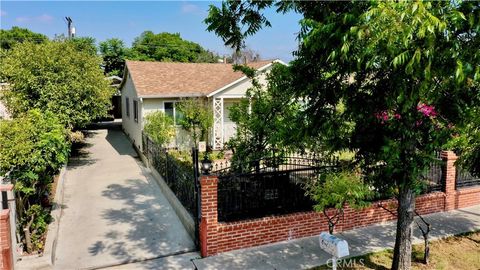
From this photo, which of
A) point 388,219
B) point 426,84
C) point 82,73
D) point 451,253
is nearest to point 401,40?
point 426,84

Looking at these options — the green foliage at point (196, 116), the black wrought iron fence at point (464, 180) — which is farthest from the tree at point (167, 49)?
the black wrought iron fence at point (464, 180)

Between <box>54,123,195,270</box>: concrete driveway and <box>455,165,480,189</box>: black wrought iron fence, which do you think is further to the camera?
<box>455,165,480,189</box>: black wrought iron fence

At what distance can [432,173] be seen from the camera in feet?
29.9

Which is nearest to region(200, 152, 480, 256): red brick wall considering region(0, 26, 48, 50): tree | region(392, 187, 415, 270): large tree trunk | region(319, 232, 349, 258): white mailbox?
region(392, 187, 415, 270): large tree trunk

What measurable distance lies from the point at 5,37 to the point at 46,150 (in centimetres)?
5836

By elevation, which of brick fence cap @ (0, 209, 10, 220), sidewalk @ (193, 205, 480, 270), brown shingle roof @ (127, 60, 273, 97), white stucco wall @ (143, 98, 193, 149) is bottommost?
sidewalk @ (193, 205, 480, 270)

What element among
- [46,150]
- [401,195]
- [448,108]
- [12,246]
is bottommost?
[12,246]

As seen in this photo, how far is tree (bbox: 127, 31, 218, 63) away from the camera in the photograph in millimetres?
51688

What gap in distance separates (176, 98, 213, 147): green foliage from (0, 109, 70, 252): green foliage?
7.86m

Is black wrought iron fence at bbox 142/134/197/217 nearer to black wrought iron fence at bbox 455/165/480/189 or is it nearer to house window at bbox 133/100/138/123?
house window at bbox 133/100/138/123

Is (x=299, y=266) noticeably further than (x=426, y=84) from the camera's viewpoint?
Yes

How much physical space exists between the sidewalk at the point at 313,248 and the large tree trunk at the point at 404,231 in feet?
2.94

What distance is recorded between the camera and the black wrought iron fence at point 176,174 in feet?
25.9

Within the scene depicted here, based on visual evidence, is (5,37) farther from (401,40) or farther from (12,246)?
(401,40)
